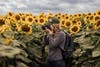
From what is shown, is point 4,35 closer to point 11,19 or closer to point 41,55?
point 41,55

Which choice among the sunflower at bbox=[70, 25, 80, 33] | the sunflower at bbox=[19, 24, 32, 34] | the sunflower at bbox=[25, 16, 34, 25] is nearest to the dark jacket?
the sunflower at bbox=[19, 24, 32, 34]

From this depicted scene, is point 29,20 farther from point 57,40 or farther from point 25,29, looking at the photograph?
point 57,40

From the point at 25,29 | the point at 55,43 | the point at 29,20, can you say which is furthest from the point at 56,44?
the point at 29,20

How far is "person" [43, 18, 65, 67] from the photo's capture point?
10812mm

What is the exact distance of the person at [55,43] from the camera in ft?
35.5

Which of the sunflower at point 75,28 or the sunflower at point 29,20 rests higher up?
the sunflower at point 29,20

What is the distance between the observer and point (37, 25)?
46.7 feet

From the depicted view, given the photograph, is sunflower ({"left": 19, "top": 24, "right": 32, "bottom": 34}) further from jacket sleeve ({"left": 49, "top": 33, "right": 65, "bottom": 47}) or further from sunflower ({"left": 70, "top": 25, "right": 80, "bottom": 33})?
sunflower ({"left": 70, "top": 25, "right": 80, "bottom": 33})

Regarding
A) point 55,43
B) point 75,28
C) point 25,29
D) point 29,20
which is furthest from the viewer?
point 29,20

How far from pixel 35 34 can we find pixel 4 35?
113 inches

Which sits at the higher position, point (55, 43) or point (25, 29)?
point (25, 29)

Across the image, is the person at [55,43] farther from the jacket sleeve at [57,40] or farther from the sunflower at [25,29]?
the sunflower at [25,29]

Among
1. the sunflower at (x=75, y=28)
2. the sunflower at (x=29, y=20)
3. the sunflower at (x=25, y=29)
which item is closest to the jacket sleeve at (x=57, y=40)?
the sunflower at (x=25, y=29)

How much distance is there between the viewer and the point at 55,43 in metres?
10.8
